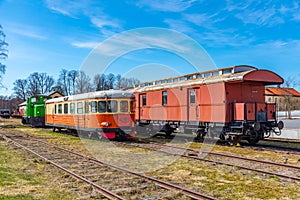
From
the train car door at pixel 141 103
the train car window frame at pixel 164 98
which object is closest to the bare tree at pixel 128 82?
the train car door at pixel 141 103

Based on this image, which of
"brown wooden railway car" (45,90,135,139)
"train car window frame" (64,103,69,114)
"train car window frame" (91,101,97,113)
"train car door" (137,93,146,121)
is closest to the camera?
"brown wooden railway car" (45,90,135,139)

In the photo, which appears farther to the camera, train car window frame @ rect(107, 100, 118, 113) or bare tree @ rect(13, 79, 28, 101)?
bare tree @ rect(13, 79, 28, 101)

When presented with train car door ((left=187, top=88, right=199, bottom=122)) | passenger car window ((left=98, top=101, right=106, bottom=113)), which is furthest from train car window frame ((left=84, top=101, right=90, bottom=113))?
train car door ((left=187, top=88, right=199, bottom=122))

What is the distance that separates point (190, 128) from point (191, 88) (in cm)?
215

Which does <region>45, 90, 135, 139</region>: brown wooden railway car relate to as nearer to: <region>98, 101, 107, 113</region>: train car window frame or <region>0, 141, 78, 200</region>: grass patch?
<region>98, 101, 107, 113</region>: train car window frame

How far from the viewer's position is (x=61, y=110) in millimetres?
20766

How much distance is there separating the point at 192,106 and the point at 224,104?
7.15 ft

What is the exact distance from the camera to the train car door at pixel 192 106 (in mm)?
15397

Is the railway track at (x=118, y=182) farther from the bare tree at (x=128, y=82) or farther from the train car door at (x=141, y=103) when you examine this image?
the bare tree at (x=128, y=82)

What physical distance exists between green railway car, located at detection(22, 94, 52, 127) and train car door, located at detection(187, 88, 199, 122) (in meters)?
19.4

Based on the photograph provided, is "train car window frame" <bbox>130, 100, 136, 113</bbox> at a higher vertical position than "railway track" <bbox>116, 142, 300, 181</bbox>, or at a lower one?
higher

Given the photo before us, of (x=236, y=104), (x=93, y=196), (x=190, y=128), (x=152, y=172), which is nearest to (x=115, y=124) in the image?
(x=190, y=128)

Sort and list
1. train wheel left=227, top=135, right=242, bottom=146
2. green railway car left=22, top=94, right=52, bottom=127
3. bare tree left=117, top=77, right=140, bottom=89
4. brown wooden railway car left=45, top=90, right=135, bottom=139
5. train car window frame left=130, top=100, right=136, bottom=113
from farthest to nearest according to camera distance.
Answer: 1. green railway car left=22, top=94, right=52, bottom=127
2. bare tree left=117, top=77, right=140, bottom=89
3. train car window frame left=130, top=100, right=136, bottom=113
4. brown wooden railway car left=45, top=90, right=135, bottom=139
5. train wheel left=227, top=135, right=242, bottom=146

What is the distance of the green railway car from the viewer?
30250 millimetres
